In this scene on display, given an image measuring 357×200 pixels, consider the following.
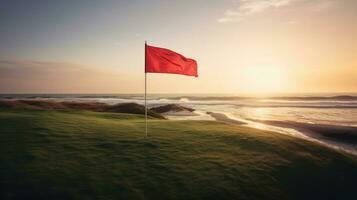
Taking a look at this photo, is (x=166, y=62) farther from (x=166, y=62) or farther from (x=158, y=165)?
(x=158, y=165)

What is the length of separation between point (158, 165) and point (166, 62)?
6.62m

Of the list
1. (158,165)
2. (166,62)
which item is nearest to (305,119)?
(166,62)

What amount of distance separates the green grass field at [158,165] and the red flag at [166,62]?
4.35 metres

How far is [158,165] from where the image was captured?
39.1 feet

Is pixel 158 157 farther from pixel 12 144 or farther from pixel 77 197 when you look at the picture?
pixel 12 144

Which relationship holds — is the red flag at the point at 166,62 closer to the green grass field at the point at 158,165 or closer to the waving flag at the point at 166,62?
the waving flag at the point at 166,62

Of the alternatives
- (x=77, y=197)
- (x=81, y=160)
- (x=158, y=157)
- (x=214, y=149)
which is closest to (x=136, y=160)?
(x=158, y=157)

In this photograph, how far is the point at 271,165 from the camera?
42.9ft

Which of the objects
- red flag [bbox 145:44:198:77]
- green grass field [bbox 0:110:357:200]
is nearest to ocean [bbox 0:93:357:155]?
green grass field [bbox 0:110:357:200]

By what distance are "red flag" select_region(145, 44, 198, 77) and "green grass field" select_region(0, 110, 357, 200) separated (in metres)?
4.35

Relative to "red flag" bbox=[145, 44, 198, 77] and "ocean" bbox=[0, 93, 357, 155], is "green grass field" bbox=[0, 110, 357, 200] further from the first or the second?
"ocean" bbox=[0, 93, 357, 155]

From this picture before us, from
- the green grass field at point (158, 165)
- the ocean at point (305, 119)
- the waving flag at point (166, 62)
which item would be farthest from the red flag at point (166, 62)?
the ocean at point (305, 119)

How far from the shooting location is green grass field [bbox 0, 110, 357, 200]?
9.59 m

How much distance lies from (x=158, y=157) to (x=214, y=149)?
3.65 metres
